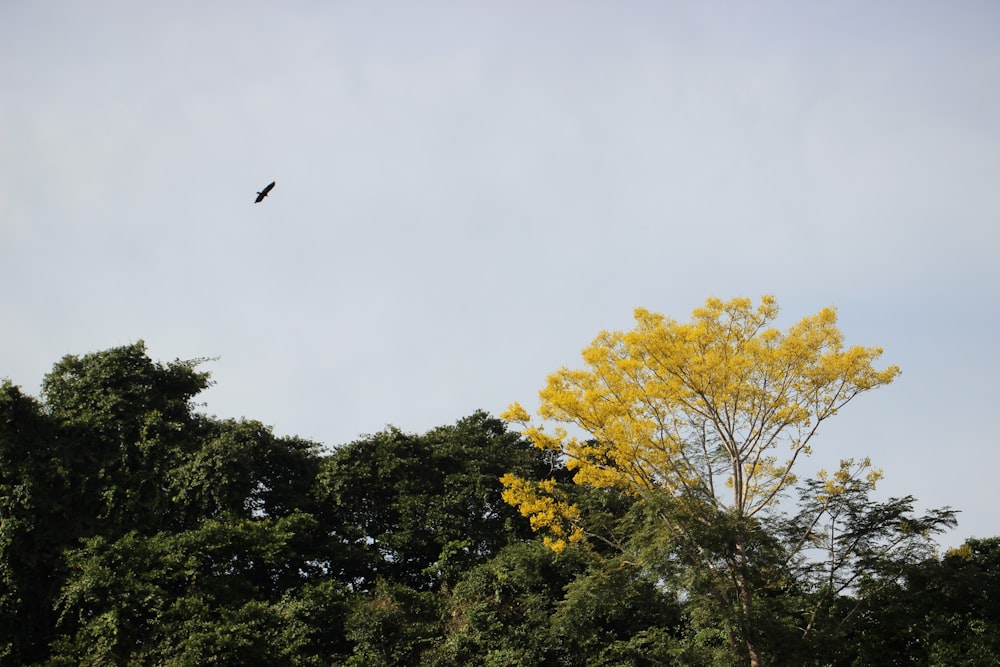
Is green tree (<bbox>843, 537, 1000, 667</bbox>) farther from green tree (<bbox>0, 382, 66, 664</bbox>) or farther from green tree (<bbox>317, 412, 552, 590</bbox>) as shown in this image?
green tree (<bbox>0, 382, 66, 664</bbox>)

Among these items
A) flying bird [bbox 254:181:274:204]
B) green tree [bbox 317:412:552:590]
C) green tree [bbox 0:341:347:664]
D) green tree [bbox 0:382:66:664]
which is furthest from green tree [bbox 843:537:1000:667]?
green tree [bbox 0:382:66:664]

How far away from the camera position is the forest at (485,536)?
1203 cm

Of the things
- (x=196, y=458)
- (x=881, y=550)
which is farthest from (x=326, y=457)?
(x=881, y=550)

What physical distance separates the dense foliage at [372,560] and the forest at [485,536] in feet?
0.15

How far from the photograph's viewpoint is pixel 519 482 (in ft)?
43.0

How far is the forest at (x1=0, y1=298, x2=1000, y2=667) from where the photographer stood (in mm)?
12031

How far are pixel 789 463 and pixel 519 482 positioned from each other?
405cm

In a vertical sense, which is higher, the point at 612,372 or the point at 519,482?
the point at 612,372

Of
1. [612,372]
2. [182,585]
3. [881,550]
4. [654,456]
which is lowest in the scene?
[182,585]

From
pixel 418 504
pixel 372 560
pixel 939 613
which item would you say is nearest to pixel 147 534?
pixel 372 560

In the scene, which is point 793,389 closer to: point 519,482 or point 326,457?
A: point 519,482

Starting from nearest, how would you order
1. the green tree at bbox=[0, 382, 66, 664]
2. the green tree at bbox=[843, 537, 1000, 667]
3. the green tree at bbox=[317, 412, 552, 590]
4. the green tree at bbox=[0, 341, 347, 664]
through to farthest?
the green tree at bbox=[843, 537, 1000, 667] → the green tree at bbox=[0, 341, 347, 664] → the green tree at bbox=[0, 382, 66, 664] → the green tree at bbox=[317, 412, 552, 590]

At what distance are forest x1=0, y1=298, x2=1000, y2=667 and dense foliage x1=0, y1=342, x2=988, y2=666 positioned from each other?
44mm

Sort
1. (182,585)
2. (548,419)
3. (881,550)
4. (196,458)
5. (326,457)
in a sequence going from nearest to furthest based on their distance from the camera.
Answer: (881,550), (548,419), (182,585), (196,458), (326,457)
